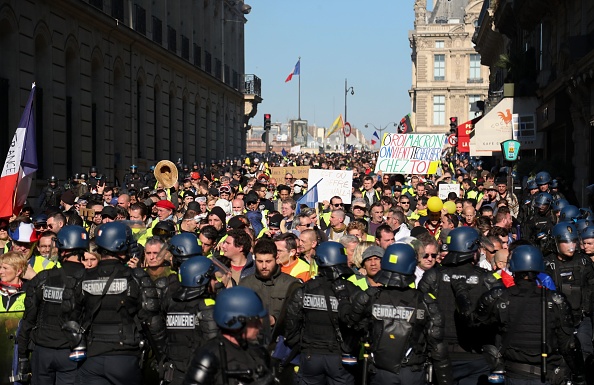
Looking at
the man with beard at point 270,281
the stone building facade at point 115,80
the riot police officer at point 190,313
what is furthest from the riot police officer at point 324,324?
the stone building facade at point 115,80

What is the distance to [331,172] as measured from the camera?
18547 millimetres

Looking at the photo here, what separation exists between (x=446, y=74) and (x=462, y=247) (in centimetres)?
9519

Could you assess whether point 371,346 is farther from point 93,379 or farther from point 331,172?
point 331,172

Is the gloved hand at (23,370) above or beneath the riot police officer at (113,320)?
beneath

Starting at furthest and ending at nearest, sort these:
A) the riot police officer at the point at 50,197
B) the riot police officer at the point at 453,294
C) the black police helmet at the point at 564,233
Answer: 1. the riot police officer at the point at 50,197
2. the black police helmet at the point at 564,233
3. the riot police officer at the point at 453,294

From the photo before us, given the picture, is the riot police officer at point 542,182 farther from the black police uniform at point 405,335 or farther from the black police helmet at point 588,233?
the black police uniform at point 405,335

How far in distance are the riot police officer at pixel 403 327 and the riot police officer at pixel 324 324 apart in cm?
43

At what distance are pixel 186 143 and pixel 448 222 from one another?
31652mm

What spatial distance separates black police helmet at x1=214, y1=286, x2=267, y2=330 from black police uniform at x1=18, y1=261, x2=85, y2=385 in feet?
9.14

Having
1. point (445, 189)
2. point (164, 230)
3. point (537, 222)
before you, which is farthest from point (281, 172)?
point (164, 230)

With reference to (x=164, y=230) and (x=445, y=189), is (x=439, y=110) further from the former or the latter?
(x=164, y=230)

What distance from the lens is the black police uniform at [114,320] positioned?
7594mm

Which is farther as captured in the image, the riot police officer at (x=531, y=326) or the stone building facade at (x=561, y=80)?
the stone building facade at (x=561, y=80)

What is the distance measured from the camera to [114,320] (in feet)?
25.0
